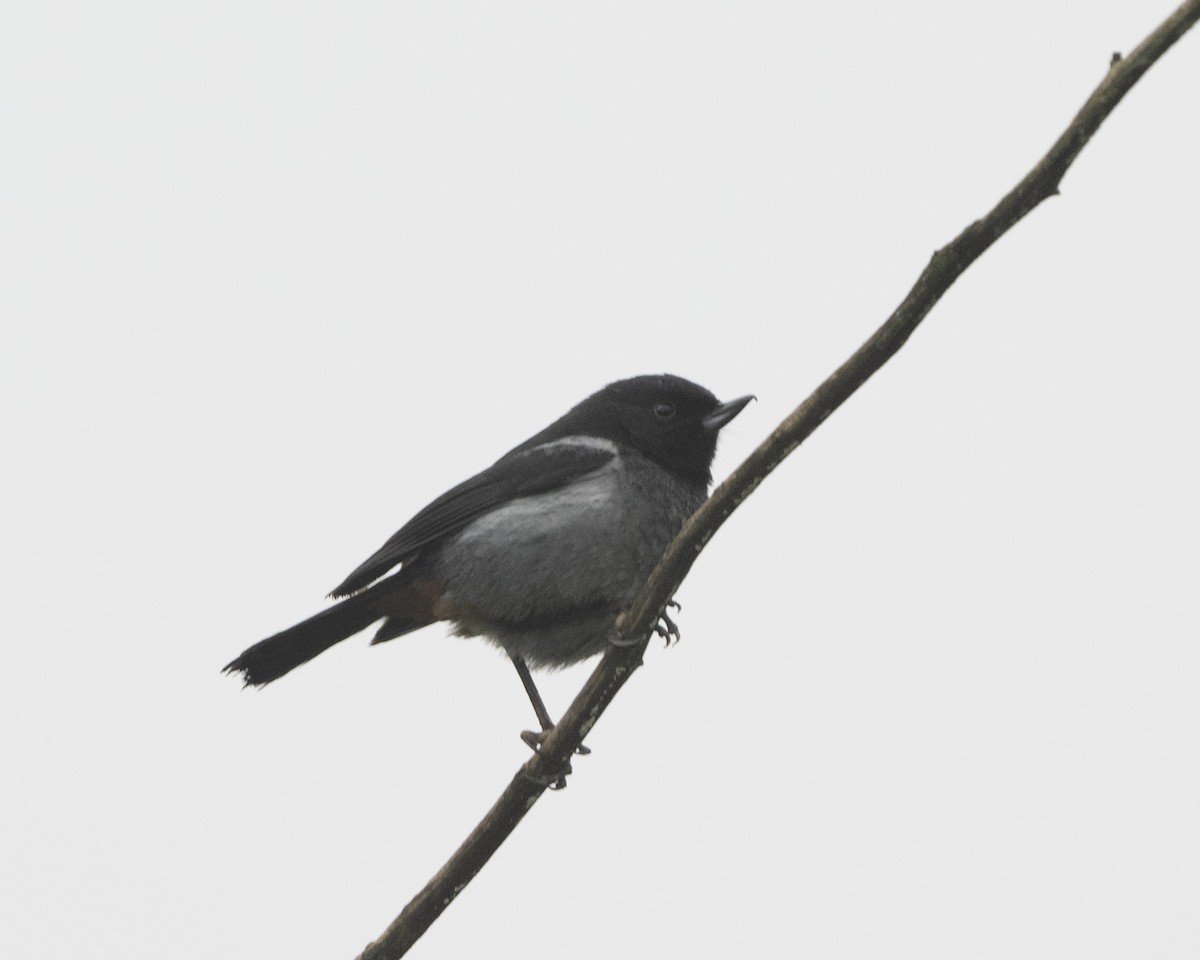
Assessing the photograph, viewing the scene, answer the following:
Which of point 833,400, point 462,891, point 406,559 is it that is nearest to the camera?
point 833,400

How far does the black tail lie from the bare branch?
1754 mm

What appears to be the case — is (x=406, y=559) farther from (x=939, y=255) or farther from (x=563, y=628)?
(x=939, y=255)

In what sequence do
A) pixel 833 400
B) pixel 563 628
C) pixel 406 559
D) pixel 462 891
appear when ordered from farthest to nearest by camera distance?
pixel 406 559, pixel 563 628, pixel 462 891, pixel 833 400

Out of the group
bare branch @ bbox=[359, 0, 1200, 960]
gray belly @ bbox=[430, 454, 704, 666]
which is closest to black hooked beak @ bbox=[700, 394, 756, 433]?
gray belly @ bbox=[430, 454, 704, 666]

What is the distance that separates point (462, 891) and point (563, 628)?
1.63 metres

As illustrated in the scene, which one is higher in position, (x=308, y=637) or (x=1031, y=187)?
(x=308, y=637)

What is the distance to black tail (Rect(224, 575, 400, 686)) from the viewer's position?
568cm

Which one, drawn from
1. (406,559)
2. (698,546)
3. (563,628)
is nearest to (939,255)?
(698,546)

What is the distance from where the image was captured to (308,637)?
227 inches

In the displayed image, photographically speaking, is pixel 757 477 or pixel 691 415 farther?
pixel 691 415

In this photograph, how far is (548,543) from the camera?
18.2 ft

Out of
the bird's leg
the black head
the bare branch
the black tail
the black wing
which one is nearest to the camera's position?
the bare branch

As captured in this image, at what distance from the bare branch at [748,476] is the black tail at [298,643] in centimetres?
175

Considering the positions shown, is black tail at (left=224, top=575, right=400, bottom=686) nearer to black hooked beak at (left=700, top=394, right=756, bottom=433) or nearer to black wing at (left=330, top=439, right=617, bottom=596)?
black wing at (left=330, top=439, right=617, bottom=596)
